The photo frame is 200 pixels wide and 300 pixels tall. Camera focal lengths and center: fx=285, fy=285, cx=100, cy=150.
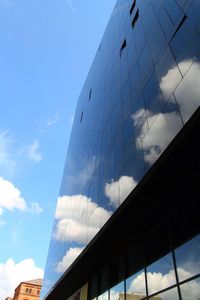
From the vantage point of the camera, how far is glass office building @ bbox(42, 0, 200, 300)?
8.21 metres

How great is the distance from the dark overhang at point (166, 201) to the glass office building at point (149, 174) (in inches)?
1.2

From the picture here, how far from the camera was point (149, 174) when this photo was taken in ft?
28.9

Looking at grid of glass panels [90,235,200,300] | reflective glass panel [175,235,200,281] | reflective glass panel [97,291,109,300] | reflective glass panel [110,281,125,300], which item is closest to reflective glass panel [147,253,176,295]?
grid of glass panels [90,235,200,300]

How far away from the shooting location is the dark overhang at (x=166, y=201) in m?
7.87

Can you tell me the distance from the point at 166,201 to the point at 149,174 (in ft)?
4.65

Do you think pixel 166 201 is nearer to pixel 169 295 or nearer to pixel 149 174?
pixel 149 174

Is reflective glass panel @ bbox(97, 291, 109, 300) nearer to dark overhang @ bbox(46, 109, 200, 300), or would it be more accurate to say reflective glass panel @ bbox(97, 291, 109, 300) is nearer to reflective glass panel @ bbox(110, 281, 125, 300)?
reflective glass panel @ bbox(110, 281, 125, 300)

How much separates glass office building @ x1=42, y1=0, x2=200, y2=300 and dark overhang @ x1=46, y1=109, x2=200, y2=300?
0.03m

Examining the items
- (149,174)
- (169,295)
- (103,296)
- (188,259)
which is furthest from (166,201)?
(103,296)

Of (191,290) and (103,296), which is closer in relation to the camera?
(191,290)

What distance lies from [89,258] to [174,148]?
9.07 meters

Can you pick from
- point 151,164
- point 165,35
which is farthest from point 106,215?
point 165,35

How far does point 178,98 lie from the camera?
8602 mm

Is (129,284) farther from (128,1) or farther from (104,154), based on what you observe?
(128,1)
